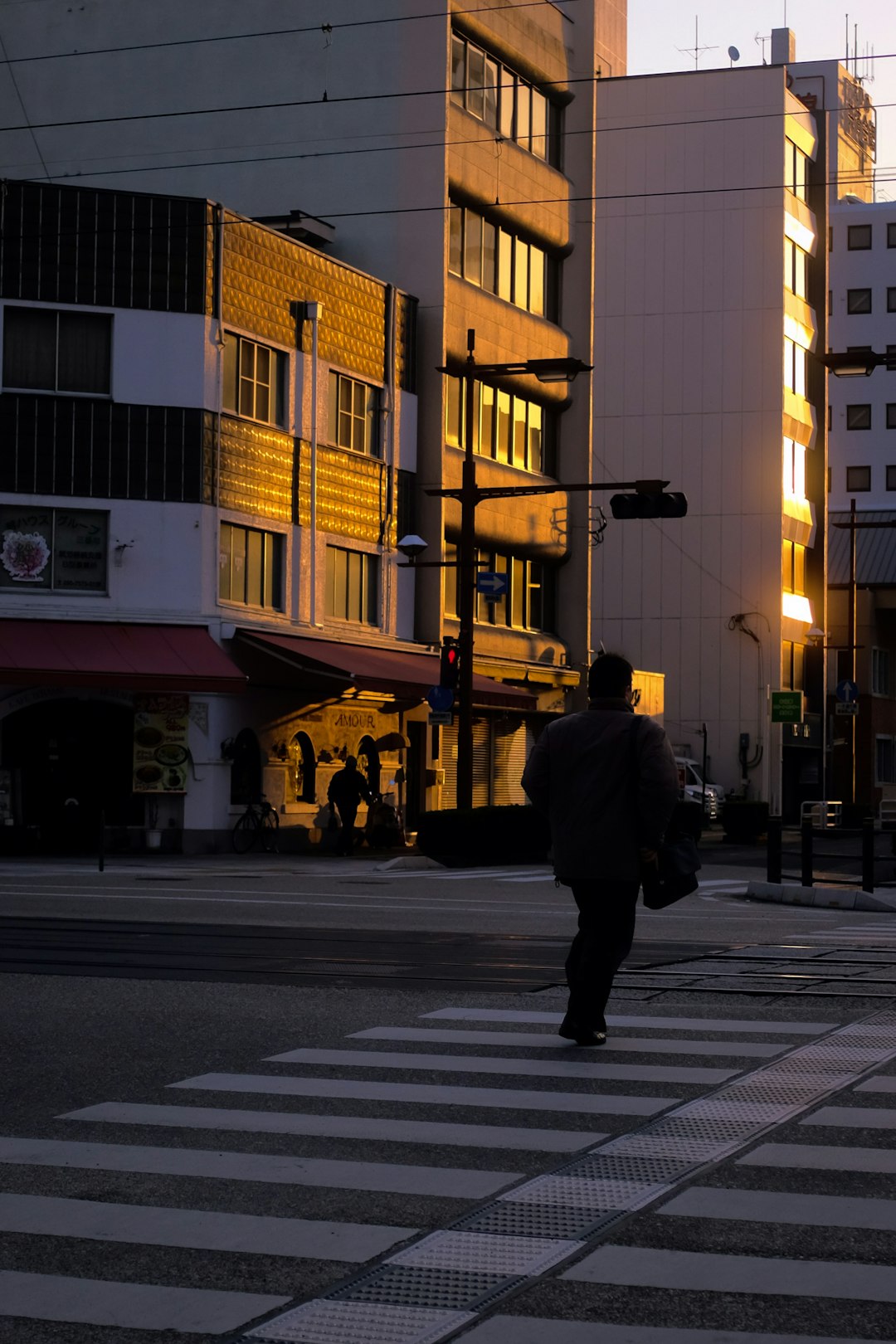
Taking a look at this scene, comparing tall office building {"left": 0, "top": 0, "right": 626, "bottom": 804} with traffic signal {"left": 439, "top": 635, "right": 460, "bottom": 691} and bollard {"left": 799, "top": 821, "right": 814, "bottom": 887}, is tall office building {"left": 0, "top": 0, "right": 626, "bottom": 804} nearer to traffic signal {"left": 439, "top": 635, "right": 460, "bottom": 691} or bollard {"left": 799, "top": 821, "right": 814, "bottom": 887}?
traffic signal {"left": 439, "top": 635, "right": 460, "bottom": 691}

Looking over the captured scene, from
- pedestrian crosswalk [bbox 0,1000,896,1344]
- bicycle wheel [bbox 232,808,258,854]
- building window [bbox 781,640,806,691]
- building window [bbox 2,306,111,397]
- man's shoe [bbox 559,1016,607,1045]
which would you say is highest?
building window [bbox 2,306,111,397]

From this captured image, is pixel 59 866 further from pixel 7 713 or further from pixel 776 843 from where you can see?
pixel 776 843

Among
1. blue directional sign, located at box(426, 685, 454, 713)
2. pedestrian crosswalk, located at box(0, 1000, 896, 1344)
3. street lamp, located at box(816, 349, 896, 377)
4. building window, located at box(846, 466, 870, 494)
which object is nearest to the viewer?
pedestrian crosswalk, located at box(0, 1000, 896, 1344)

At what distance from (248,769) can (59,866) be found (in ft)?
20.4

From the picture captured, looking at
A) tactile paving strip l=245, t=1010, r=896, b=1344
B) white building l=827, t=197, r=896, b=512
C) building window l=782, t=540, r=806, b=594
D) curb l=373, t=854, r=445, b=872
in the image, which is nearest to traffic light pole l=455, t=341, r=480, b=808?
curb l=373, t=854, r=445, b=872

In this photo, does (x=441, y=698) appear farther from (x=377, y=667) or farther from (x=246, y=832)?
(x=246, y=832)

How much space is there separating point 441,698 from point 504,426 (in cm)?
1442

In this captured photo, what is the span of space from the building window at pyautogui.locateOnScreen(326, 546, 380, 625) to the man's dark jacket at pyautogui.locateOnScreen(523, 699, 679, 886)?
28005 millimetres

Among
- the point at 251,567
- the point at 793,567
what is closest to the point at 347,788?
the point at 251,567

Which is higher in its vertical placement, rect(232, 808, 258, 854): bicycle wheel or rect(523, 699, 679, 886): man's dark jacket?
rect(523, 699, 679, 886): man's dark jacket

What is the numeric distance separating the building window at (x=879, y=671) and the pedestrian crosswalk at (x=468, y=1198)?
6112 cm

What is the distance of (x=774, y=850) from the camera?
2189 cm

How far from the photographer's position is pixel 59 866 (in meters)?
27.4

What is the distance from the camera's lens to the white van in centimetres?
4938
